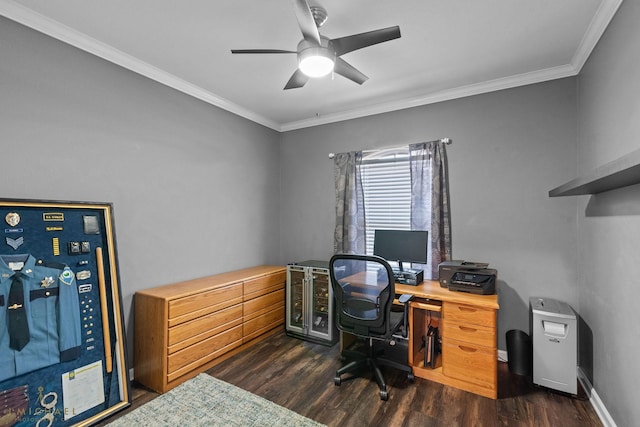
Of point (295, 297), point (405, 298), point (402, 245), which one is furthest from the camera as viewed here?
point (295, 297)

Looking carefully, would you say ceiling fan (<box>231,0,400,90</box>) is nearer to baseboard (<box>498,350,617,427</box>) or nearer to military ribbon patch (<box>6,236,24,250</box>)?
military ribbon patch (<box>6,236,24,250</box>)

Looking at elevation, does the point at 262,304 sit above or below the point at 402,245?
below

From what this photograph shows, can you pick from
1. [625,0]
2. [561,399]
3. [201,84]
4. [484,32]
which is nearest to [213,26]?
[201,84]

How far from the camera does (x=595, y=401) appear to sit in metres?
2.17

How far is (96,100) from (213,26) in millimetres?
1137

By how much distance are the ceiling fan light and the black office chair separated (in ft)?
4.42

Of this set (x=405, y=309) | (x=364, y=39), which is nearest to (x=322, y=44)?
(x=364, y=39)

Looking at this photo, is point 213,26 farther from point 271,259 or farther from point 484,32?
point 271,259

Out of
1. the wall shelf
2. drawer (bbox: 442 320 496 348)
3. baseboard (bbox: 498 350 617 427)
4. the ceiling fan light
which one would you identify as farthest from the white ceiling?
baseboard (bbox: 498 350 617 427)

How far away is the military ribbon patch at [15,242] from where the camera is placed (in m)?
1.87

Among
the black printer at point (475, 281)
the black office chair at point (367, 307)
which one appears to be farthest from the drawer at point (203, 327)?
the black printer at point (475, 281)

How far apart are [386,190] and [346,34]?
72.5 inches

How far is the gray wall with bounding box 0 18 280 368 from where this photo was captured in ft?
6.59

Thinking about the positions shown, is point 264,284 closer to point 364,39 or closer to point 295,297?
point 295,297
